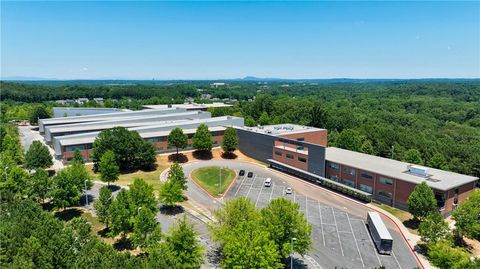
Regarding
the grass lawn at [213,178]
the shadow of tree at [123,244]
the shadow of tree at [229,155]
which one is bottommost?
the shadow of tree at [123,244]

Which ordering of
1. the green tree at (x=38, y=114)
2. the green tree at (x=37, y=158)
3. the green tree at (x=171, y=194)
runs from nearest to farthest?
the green tree at (x=171, y=194) → the green tree at (x=37, y=158) → the green tree at (x=38, y=114)

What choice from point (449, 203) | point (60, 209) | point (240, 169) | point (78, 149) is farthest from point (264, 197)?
point (78, 149)

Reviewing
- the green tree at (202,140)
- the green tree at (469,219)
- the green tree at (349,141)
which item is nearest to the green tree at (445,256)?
the green tree at (469,219)

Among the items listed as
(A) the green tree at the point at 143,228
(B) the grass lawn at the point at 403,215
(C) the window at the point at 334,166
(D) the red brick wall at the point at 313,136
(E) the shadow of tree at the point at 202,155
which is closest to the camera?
(A) the green tree at the point at 143,228

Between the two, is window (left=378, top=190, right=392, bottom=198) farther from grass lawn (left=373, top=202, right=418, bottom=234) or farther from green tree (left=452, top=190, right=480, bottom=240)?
green tree (left=452, top=190, right=480, bottom=240)

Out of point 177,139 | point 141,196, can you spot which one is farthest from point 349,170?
point 141,196

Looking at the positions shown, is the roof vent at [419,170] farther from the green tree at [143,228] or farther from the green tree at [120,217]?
the green tree at [120,217]

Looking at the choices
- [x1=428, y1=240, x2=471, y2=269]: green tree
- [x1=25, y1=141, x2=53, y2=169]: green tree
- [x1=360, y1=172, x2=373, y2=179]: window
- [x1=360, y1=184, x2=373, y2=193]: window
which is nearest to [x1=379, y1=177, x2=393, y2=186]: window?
[x1=360, y1=172, x2=373, y2=179]: window
